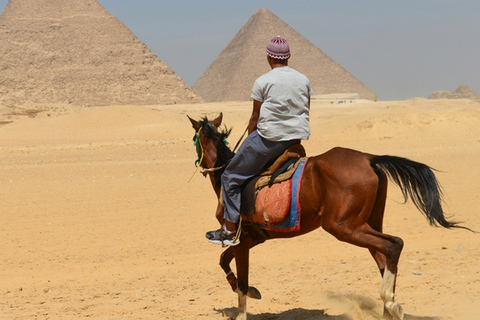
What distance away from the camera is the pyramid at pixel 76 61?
165 m

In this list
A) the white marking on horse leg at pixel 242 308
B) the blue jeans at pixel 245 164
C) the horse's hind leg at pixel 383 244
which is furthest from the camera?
the white marking on horse leg at pixel 242 308

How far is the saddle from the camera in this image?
506cm

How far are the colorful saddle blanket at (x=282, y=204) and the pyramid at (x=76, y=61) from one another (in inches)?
6177

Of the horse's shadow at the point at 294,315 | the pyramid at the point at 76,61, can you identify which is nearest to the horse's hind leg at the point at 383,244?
the horse's shadow at the point at 294,315

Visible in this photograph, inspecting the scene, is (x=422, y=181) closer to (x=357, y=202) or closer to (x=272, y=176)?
(x=357, y=202)

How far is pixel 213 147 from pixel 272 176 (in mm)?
699

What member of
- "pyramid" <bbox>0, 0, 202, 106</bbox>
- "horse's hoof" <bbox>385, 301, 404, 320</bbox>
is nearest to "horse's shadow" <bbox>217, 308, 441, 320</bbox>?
"horse's hoof" <bbox>385, 301, 404, 320</bbox>

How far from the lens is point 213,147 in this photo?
5.53 m

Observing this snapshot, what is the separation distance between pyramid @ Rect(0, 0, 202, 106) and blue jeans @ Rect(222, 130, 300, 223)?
157 metres

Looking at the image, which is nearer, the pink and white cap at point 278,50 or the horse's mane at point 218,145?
the pink and white cap at point 278,50

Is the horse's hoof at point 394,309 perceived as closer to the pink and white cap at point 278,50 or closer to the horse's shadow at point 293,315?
the horse's shadow at point 293,315

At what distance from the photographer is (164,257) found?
809 cm

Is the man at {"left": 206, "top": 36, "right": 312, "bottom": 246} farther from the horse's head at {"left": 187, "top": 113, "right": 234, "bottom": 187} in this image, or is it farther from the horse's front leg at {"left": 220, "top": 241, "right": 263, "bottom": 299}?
the horse's front leg at {"left": 220, "top": 241, "right": 263, "bottom": 299}

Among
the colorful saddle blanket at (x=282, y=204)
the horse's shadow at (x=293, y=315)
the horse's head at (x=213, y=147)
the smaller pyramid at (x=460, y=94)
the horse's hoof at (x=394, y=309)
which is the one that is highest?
the smaller pyramid at (x=460, y=94)
